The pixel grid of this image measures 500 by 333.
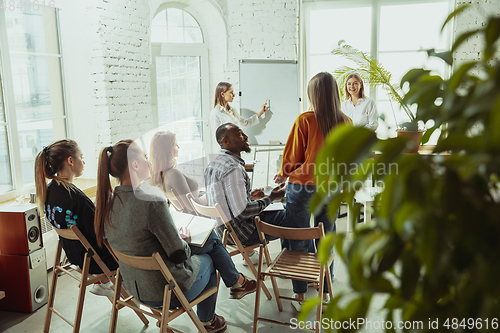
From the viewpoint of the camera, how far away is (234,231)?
253 centimetres

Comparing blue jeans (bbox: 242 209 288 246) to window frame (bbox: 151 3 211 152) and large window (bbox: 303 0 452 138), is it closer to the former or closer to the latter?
window frame (bbox: 151 3 211 152)

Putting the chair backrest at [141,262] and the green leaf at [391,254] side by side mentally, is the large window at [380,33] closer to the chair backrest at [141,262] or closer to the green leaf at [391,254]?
the chair backrest at [141,262]

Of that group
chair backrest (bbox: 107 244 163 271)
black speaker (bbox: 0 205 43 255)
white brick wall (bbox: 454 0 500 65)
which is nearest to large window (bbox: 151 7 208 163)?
black speaker (bbox: 0 205 43 255)

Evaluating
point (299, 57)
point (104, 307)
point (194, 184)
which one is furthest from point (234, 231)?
point (299, 57)

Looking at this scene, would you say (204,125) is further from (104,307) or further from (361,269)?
(361,269)

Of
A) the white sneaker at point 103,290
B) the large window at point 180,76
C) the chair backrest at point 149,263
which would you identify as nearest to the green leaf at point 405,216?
the chair backrest at point 149,263

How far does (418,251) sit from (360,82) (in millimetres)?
4463

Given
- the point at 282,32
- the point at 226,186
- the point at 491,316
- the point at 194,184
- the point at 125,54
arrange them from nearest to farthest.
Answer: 1. the point at 491,316
2. the point at 226,186
3. the point at 194,184
4. the point at 125,54
5. the point at 282,32

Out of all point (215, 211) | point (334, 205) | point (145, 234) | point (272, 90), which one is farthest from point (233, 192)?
point (272, 90)

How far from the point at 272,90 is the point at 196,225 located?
321 cm

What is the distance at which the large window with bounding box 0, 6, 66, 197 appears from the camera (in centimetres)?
318

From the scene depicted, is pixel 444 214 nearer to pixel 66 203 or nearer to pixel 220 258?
pixel 220 258

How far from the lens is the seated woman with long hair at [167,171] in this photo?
2764mm

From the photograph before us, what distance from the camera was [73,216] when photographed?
2283mm
